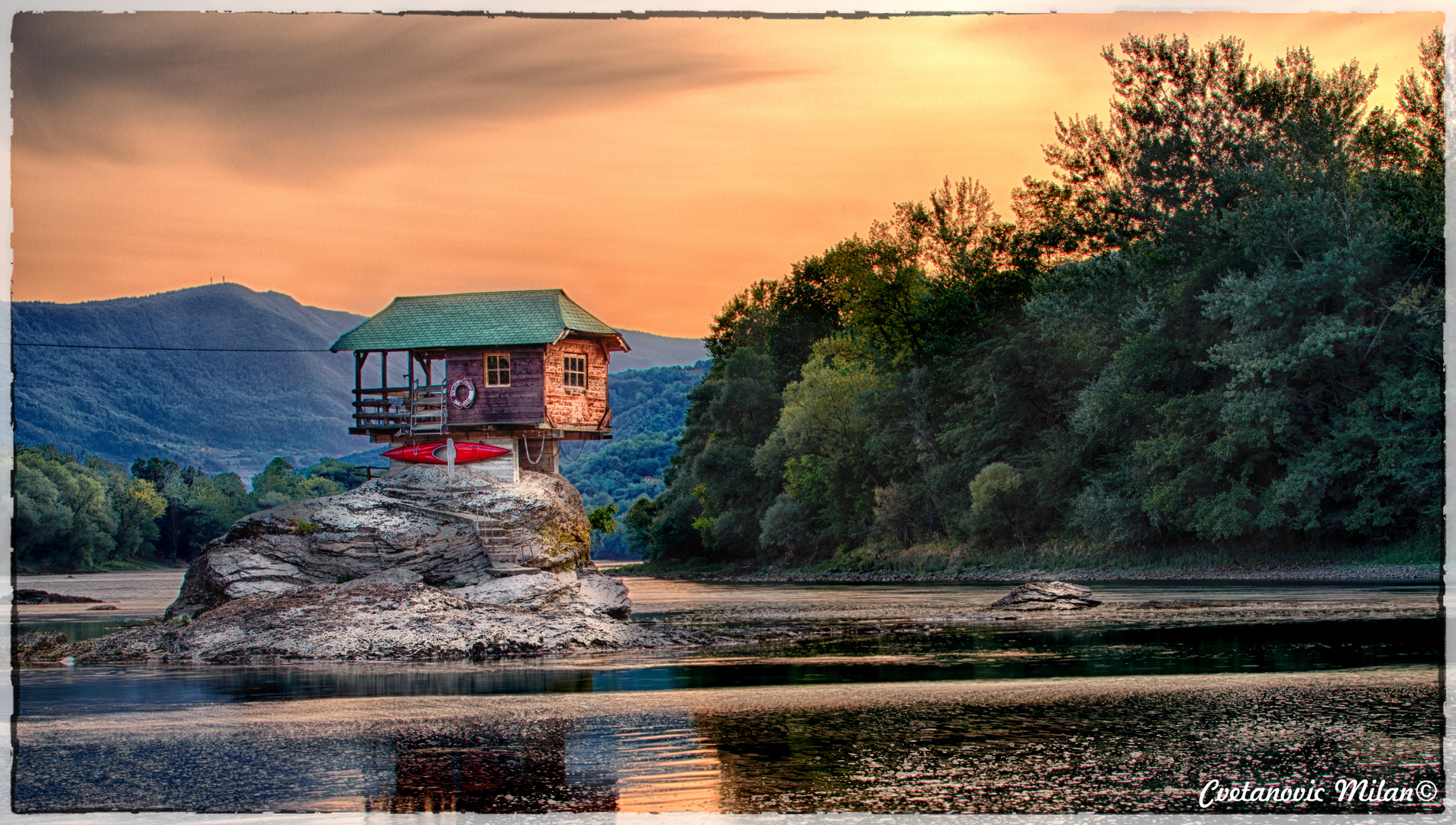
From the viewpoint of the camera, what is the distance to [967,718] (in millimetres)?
14734

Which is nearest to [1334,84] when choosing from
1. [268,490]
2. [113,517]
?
[113,517]

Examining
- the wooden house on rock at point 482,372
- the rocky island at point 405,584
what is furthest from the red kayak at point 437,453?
the wooden house on rock at point 482,372

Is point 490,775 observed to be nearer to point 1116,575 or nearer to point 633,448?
point 1116,575

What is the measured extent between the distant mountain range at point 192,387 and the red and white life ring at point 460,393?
1037 centimetres

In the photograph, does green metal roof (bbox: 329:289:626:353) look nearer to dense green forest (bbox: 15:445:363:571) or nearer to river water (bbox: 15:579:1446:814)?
river water (bbox: 15:579:1446:814)

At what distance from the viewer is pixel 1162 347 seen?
56.1m

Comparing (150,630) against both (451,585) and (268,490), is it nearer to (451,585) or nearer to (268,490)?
(451,585)

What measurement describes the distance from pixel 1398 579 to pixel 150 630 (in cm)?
3695

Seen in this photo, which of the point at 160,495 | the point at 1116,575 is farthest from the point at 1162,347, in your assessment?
the point at 160,495

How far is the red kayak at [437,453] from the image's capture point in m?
34.7

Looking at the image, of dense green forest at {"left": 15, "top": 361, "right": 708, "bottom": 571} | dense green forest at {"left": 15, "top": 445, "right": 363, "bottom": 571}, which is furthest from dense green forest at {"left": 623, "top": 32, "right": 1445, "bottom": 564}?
dense green forest at {"left": 15, "top": 445, "right": 363, "bottom": 571}

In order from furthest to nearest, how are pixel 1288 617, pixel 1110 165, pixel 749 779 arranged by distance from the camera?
pixel 1110 165
pixel 1288 617
pixel 749 779

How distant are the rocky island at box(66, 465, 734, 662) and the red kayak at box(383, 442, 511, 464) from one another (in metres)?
0.32

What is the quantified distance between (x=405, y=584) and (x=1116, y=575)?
129 feet
